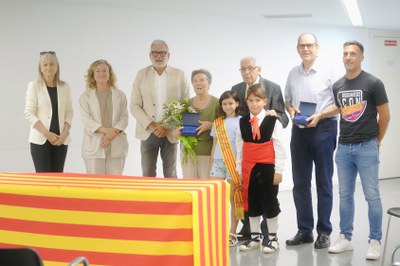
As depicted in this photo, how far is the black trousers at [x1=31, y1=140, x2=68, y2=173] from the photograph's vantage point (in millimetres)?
5207

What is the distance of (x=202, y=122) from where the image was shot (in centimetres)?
484

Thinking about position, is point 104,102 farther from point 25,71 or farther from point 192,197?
point 192,197

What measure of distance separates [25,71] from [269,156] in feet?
11.1

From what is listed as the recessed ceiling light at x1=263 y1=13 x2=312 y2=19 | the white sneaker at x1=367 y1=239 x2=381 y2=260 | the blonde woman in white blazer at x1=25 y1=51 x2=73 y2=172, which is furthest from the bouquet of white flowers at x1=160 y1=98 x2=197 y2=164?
the recessed ceiling light at x1=263 y1=13 x2=312 y2=19

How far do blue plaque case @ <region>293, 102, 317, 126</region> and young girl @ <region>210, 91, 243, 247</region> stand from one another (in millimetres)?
502

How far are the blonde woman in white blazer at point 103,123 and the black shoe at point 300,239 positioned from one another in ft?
5.85

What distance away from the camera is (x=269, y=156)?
448cm

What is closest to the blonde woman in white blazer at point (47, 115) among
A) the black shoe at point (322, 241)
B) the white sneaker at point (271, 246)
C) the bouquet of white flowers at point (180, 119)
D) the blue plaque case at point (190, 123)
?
the bouquet of white flowers at point (180, 119)

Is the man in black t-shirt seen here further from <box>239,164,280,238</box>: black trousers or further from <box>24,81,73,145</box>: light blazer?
<box>24,81,73,145</box>: light blazer

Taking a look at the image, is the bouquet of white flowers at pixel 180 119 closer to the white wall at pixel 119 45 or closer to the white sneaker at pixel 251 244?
the white sneaker at pixel 251 244

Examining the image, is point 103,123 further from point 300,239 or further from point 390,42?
point 390,42

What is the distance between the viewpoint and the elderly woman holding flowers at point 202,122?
15.9 ft

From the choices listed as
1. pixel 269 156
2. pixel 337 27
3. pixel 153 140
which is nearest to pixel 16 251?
pixel 269 156

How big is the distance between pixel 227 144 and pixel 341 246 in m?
1.27
